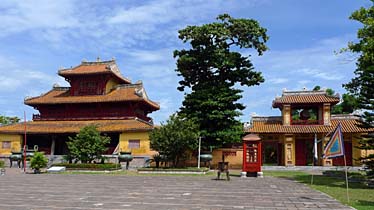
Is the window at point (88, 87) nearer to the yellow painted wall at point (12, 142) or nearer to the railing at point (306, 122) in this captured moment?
the yellow painted wall at point (12, 142)

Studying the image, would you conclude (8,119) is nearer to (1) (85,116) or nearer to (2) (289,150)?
(1) (85,116)

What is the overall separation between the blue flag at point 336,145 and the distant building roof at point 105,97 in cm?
2148

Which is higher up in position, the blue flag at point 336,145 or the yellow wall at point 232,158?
the blue flag at point 336,145

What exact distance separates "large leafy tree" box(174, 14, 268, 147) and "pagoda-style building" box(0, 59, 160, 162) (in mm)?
5228

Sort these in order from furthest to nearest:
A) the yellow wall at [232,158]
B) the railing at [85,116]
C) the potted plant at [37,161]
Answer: the railing at [85,116] → the yellow wall at [232,158] → the potted plant at [37,161]

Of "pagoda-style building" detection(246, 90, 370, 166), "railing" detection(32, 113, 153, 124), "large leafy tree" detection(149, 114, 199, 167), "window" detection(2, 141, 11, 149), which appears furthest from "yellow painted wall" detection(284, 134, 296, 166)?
"window" detection(2, 141, 11, 149)

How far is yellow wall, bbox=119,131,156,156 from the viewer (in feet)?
97.9

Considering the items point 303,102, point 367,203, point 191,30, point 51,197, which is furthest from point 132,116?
point 367,203

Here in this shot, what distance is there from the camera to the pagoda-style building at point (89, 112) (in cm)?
3077

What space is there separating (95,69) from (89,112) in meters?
4.28

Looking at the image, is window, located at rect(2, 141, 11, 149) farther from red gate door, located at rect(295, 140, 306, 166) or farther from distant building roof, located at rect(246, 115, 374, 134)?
red gate door, located at rect(295, 140, 306, 166)

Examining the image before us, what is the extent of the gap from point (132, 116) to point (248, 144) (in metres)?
15.5

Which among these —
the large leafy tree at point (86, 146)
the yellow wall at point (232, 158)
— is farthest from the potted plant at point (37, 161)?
the yellow wall at point (232, 158)

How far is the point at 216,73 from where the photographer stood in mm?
28031
